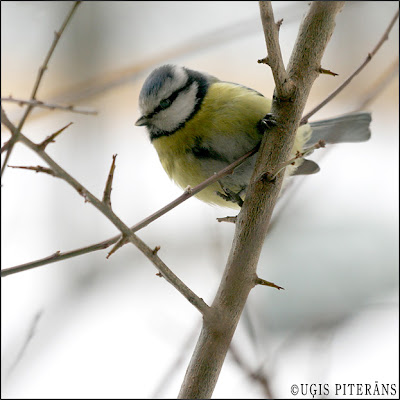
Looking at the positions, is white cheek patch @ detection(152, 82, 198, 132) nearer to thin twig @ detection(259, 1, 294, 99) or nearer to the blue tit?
the blue tit

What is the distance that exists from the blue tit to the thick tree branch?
10.7 inches

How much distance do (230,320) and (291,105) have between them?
558mm

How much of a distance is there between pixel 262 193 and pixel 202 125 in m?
0.51

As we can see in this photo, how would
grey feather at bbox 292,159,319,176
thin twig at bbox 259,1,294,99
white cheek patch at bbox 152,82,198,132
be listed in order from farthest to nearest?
1. grey feather at bbox 292,159,319,176
2. white cheek patch at bbox 152,82,198,132
3. thin twig at bbox 259,1,294,99

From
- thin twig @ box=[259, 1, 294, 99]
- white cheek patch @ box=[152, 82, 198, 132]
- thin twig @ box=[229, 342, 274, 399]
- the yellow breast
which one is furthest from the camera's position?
white cheek patch @ box=[152, 82, 198, 132]

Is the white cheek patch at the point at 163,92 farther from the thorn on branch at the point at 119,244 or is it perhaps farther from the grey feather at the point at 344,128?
the thorn on branch at the point at 119,244

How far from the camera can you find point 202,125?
6.01ft

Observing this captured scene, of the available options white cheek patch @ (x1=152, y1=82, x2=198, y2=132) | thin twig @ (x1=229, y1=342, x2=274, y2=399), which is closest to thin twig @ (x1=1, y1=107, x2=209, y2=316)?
thin twig @ (x1=229, y1=342, x2=274, y2=399)

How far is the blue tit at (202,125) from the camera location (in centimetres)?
178

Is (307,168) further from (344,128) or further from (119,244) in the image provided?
(119,244)

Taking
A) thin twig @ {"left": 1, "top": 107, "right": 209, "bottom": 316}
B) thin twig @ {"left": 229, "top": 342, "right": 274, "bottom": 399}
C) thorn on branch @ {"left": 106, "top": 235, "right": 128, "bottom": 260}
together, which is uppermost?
thin twig @ {"left": 1, "top": 107, "right": 209, "bottom": 316}

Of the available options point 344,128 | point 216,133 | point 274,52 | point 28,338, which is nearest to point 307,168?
point 344,128

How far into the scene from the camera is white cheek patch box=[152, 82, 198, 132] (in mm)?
1891

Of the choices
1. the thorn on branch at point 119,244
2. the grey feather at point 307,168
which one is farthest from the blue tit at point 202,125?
the thorn on branch at point 119,244
